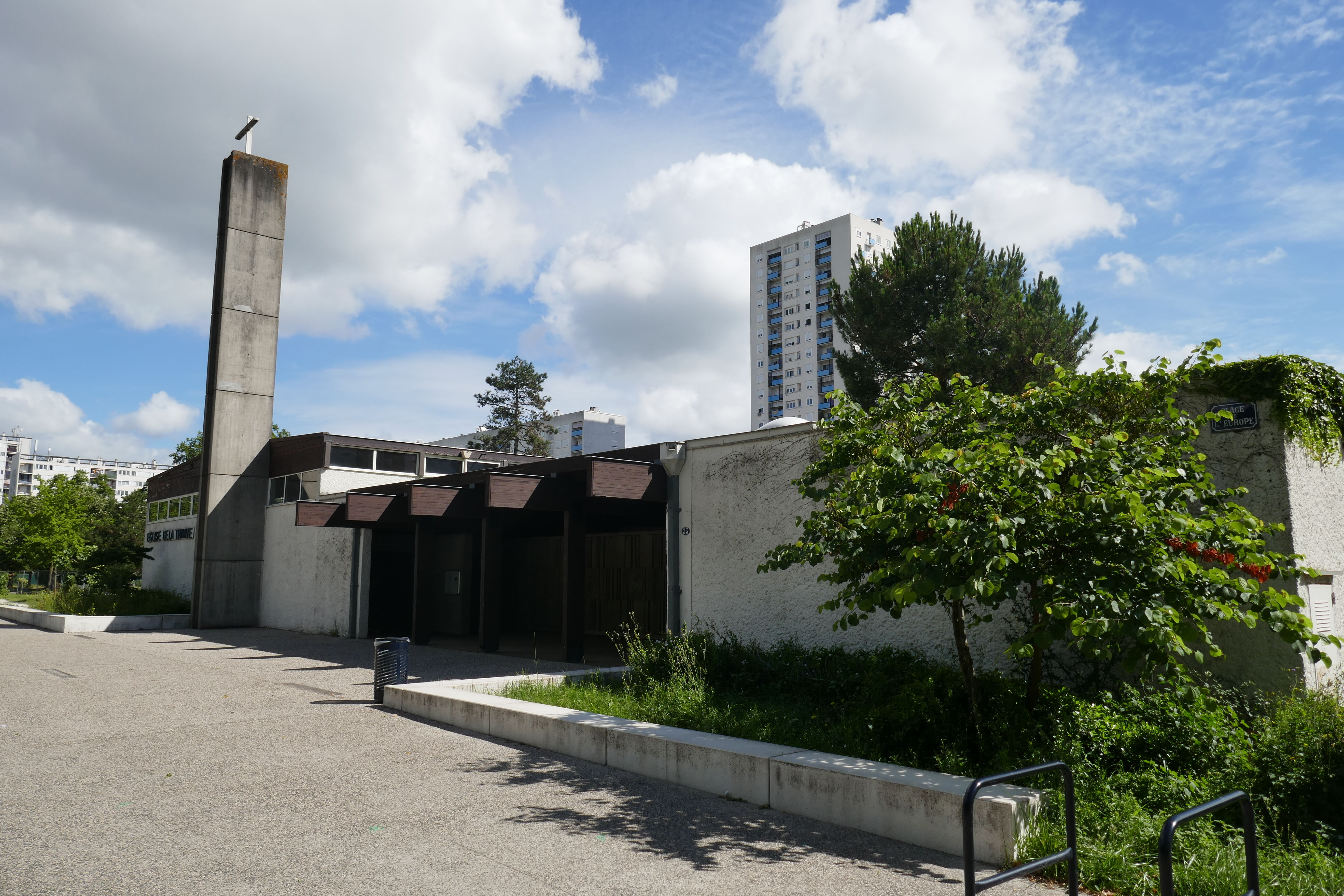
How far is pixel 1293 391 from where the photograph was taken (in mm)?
7703

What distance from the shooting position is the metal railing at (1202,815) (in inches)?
120

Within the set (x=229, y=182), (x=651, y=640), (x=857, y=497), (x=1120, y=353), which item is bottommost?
(x=651, y=640)

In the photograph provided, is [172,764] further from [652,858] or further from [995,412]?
[995,412]

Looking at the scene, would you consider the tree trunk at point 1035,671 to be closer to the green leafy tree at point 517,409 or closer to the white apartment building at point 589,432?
the green leafy tree at point 517,409

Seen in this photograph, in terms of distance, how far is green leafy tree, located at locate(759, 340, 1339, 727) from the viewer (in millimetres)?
5461

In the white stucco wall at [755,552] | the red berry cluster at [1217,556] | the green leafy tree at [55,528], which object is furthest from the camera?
the green leafy tree at [55,528]

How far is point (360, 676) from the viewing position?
13922 millimetres

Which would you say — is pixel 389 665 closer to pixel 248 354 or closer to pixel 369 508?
pixel 369 508

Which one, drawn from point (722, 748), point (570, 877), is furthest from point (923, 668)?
point (570, 877)

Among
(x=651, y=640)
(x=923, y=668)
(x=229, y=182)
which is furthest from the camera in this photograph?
(x=229, y=182)

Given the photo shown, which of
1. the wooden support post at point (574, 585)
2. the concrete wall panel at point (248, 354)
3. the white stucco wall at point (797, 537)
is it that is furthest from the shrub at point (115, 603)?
the white stucco wall at point (797, 537)

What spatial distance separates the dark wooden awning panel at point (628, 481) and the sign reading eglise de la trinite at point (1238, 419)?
781 cm

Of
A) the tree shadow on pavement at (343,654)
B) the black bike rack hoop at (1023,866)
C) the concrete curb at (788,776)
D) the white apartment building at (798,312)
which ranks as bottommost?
the tree shadow on pavement at (343,654)

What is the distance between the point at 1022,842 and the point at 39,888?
558cm
